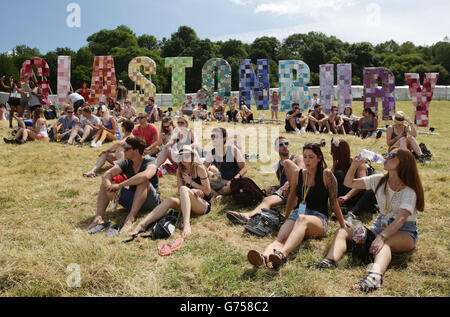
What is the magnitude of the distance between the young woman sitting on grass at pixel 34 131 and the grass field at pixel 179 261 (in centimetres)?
497

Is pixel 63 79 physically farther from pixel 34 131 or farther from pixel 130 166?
pixel 130 166

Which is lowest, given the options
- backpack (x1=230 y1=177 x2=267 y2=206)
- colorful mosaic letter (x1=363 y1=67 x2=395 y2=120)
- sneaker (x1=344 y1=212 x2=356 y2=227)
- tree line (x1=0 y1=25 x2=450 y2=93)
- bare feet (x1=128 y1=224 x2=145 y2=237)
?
bare feet (x1=128 y1=224 x2=145 y2=237)

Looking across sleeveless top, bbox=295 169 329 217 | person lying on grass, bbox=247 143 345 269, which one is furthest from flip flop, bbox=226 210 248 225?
sleeveless top, bbox=295 169 329 217

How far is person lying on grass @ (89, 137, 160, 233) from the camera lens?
450 centimetres

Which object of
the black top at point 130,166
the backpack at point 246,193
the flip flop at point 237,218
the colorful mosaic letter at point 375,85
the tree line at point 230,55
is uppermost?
the tree line at point 230,55

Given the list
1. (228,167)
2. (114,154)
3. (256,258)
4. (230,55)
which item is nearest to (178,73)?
(114,154)

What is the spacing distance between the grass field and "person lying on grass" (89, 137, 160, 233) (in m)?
0.28

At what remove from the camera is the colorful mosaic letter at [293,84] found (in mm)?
14586

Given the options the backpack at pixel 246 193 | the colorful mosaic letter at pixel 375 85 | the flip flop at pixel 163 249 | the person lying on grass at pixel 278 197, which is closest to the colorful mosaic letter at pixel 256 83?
the colorful mosaic letter at pixel 375 85

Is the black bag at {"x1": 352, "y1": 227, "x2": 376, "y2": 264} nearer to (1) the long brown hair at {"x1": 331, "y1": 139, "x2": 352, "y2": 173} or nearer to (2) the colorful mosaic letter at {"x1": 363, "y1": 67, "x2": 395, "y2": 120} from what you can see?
(1) the long brown hair at {"x1": 331, "y1": 139, "x2": 352, "y2": 173}

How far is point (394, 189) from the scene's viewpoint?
3.37m

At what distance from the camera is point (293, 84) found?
14766 millimetres

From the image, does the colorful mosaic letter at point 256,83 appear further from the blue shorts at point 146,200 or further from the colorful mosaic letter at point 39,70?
the blue shorts at point 146,200
